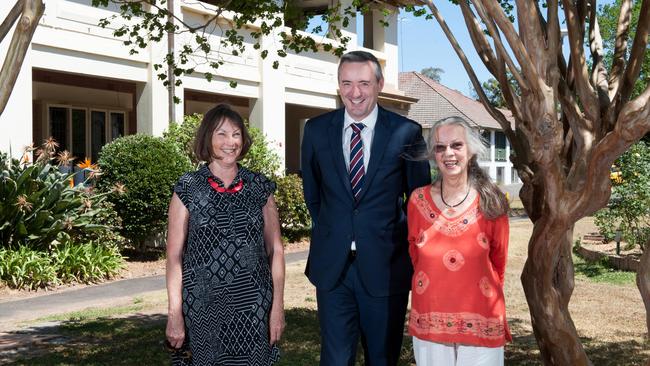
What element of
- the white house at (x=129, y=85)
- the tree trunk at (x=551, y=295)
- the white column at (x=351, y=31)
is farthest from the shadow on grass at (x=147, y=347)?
the white column at (x=351, y=31)

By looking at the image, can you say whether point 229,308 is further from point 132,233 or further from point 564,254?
point 132,233

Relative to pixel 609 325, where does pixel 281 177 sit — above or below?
above

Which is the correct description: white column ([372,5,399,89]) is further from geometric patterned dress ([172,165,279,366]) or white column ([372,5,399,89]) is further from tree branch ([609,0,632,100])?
geometric patterned dress ([172,165,279,366])

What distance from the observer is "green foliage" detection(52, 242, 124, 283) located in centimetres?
1182

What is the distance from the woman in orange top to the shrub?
444 inches

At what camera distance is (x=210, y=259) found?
160 inches

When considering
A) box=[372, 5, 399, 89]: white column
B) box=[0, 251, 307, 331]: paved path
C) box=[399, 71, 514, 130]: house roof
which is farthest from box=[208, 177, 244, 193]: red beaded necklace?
box=[399, 71, 514, 130]: house roof

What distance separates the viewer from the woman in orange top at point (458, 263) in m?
3.81

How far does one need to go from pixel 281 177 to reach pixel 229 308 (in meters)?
14.7

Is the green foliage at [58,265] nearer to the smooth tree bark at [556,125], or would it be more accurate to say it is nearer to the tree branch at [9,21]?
the tree branch at [9,21]

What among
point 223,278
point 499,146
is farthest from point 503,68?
point 499,146

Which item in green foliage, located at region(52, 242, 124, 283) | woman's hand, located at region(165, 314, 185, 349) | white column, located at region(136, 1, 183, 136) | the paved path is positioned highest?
white column, located at region(136, 1, 183, 136)

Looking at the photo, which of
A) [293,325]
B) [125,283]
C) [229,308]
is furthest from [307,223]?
[229,308]

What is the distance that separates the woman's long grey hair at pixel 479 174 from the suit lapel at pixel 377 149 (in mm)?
284
